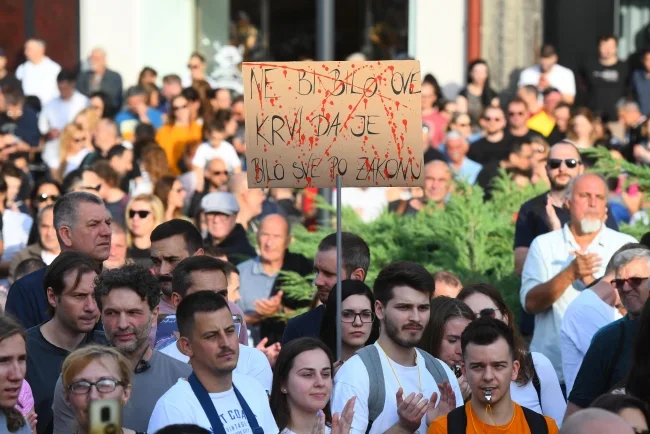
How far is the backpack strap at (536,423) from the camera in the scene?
685 centimetres

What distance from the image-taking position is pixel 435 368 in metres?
7.39

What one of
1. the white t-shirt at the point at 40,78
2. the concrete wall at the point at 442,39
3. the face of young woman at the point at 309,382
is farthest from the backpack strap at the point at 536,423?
the white t-shirt at the point at 40,78

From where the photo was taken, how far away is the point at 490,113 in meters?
16.7

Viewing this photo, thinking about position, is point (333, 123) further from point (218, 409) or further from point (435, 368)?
point (218, 409)

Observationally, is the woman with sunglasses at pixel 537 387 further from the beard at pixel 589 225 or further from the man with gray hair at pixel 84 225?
the man with gray hair at pixel 84 225

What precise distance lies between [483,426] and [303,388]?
2.57 feet

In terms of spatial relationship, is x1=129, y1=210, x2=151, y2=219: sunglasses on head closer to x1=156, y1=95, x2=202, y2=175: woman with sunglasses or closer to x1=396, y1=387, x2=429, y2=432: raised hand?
x1=396, y1=387, x2=429, y2=432: raised hand

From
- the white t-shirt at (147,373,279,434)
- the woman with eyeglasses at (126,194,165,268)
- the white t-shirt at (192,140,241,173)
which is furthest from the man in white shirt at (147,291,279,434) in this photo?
the white t-shirt at (192,140,241,173)

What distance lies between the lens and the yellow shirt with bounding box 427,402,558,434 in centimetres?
678

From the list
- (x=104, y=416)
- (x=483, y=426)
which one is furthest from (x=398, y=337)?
(x=104, y=416)

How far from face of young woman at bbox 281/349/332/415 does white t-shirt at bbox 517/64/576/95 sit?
12.9m

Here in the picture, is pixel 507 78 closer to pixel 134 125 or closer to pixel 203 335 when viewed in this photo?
pixel 134 125

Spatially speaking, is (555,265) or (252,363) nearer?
(252,363)

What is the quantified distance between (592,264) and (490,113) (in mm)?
7162
